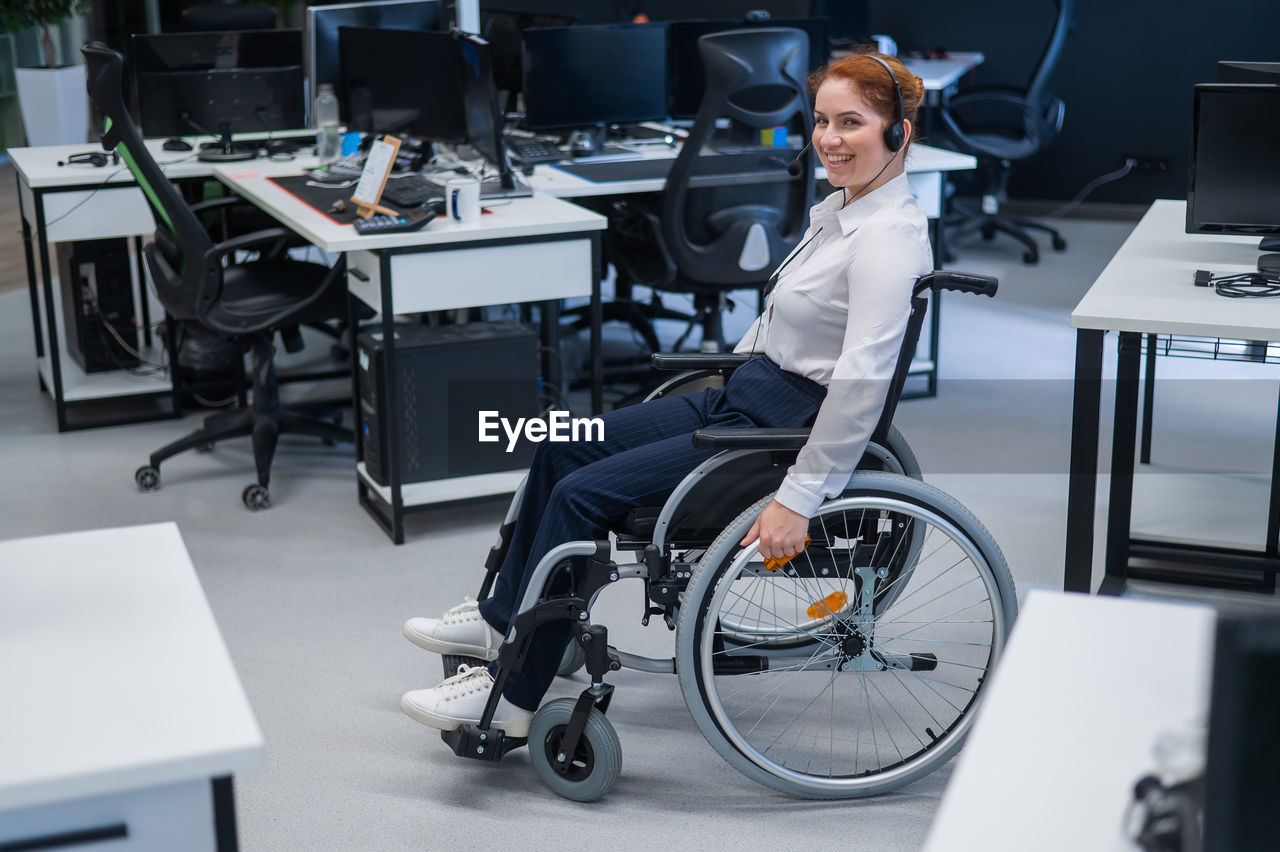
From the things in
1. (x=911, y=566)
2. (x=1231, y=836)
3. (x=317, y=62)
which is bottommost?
(x=911, y=566)

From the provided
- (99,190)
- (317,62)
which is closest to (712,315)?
(317,62)

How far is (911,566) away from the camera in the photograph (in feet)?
7.45

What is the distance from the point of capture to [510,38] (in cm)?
450

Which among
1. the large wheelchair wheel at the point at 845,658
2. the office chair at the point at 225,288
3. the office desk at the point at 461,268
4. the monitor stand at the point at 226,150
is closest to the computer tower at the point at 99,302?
the monitor stand at the point at 226,150

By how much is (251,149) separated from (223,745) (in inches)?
139

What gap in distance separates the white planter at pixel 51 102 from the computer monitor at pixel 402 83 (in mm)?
3848

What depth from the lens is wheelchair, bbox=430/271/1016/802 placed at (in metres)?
2.05

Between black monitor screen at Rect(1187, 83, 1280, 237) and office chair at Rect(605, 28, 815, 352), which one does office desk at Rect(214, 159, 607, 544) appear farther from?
black monitor screen at Rect(1187, 83, 1280, 237)

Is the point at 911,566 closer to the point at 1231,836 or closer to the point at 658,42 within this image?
the point at 1231,836

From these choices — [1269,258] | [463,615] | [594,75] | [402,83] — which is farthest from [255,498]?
[1269,258]

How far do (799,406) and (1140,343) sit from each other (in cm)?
68

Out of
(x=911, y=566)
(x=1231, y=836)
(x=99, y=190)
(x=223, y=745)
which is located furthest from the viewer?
(x=99, y=190)

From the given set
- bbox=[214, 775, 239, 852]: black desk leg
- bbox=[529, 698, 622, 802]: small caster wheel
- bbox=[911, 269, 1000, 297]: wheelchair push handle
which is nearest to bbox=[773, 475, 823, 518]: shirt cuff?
bbox=[911, 269, 1000, 297]: wheelchair push handle

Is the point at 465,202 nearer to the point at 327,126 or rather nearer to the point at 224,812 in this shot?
the point at 327,126
